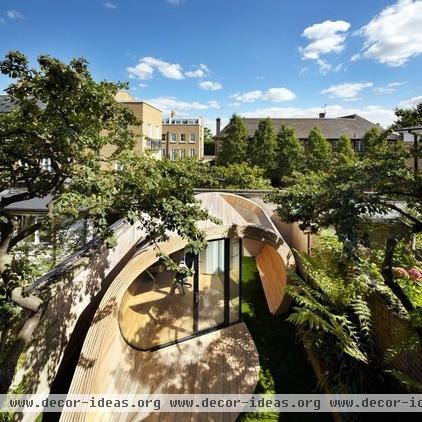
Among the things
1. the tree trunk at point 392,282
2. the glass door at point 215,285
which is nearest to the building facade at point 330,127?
the glass door at point 215,285

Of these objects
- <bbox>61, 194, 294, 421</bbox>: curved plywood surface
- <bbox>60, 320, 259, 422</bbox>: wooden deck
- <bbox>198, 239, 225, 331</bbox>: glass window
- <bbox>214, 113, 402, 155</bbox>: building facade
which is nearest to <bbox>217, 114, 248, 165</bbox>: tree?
<bbox>214, 113, 402, 155</bbox>: building facade

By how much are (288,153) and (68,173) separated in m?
32.1

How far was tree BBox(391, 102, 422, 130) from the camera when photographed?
18.2ft

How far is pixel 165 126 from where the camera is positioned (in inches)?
1953

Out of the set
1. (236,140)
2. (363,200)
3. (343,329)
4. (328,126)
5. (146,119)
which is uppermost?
(328,126)

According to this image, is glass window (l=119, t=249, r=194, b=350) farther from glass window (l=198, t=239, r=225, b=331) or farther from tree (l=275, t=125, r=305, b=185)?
tree (l=275, t=125, r=305, b=185)

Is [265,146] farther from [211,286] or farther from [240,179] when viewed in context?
[211,286]

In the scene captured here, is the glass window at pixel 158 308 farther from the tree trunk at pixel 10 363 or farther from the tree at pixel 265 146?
the tree at pixel 265 146

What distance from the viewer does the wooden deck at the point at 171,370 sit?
5.63 meters

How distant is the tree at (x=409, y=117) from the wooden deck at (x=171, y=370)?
593cm

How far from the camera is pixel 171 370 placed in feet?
23.9

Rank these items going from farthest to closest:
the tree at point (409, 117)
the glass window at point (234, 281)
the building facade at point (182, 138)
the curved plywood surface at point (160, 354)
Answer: the building facade at point (182, 138) → the glass window at point (234, 281) → the curved plywood surface at point (160, 354) → the tree at point (409, 117)

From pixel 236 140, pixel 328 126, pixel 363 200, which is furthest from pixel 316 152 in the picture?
pixel 363 200

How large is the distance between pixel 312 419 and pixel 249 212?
9088mm
